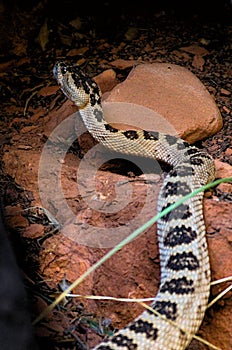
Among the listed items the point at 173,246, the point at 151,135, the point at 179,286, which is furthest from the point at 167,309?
the point at 151,135

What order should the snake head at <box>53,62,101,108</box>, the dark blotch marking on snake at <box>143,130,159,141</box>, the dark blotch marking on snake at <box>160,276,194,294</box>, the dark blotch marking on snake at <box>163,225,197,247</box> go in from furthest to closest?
the snake head at <box>53,62,101,108</box> < the dark blotch marking on snake at <box>143,130,159,141</box> < the dark blotch marking on snake at <box>163,225,197,247</box> < the dark blotch marking on snake at <box>160,276,194,294</box>

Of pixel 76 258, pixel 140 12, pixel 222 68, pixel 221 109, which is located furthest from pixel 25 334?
pixel 140 12

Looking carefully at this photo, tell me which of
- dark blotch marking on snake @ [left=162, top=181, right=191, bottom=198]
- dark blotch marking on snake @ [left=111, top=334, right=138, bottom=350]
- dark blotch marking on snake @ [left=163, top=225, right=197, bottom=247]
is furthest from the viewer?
dark blotch marking on snake @ [left=162, top=181, right=191, bottom=198]

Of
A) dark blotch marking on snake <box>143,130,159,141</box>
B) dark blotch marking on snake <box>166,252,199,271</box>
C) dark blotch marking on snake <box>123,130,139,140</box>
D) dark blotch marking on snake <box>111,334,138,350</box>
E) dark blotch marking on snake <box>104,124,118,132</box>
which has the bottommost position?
dark blotch marking on snake <box>143,130,159,141</box>

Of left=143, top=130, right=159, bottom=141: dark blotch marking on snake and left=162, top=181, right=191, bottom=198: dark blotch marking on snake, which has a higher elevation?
left=162, top=181, right=191, bottom=198: dark blotch marking on snake

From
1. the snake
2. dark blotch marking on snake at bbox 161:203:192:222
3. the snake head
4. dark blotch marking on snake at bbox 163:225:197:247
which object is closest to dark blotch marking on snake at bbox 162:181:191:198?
the snake

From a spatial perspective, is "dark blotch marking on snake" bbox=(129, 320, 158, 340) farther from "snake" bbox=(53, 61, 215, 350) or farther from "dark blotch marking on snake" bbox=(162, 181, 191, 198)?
"dark blotch marking on snake" bbox=(162, 181, 191, 198)
